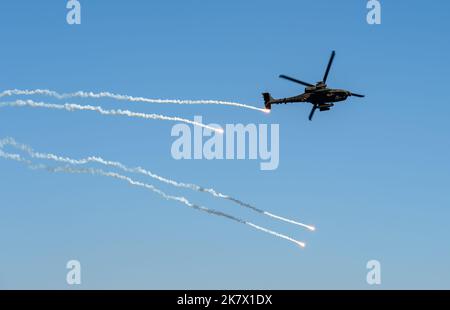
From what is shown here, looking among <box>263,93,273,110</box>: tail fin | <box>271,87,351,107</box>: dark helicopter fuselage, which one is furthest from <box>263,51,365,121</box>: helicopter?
<box>263,93,273,110</box>: tail fin

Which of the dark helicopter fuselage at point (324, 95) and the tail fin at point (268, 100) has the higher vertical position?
the tail fin at point (268, 100)

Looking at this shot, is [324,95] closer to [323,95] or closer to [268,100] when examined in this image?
[323,95]

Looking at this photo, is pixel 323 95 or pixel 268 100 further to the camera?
pixel 268 100

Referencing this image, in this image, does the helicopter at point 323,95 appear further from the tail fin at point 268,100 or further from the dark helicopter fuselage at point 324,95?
the tail fin at point 268,100

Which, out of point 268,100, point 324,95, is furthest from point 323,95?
point 268,100

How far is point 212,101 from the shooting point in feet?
422

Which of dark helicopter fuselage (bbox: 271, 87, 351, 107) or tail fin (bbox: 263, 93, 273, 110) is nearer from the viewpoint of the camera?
dark helicopter fuselage (bbox: 271, 87, 351, 107)

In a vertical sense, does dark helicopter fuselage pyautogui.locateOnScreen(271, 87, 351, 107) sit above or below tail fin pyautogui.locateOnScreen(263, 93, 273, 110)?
below

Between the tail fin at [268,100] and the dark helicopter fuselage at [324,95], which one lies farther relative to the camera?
the tail fin at [268,100]

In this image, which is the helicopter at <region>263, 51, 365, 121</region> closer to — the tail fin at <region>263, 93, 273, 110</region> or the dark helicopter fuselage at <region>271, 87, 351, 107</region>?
the dark helicopter fuselage at <region>271, 87, 351, 107</region>

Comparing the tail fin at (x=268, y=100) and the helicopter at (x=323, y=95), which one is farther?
the tail fin at (x=268, y=100)

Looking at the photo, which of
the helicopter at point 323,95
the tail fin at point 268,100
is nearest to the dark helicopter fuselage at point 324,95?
the helicopter at point 323,95
